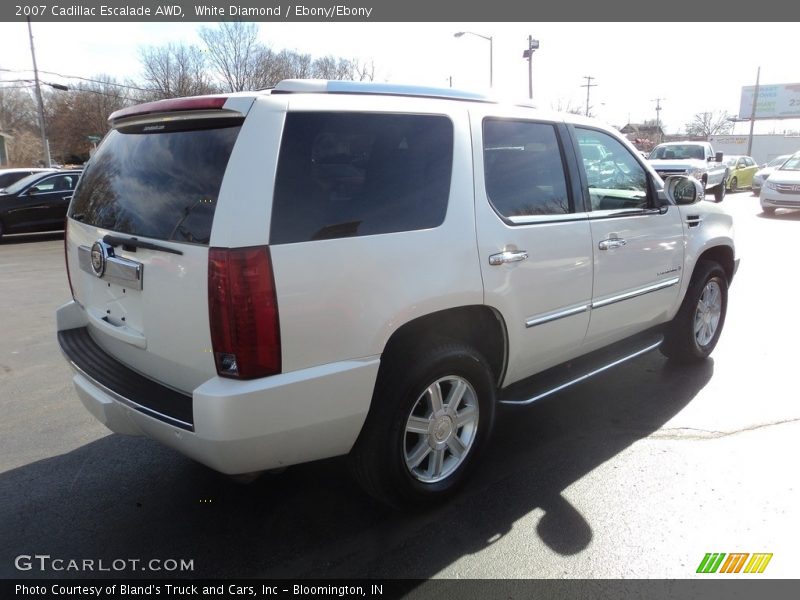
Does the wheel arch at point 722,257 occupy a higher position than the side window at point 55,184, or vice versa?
the side window at point 55,184

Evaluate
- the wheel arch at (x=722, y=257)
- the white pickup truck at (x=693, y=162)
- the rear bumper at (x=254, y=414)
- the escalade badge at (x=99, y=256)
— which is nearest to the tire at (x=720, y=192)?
the white pickup truck at (x=693, y=162)

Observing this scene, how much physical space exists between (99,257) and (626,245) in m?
3.06

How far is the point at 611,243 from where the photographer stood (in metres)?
3.66

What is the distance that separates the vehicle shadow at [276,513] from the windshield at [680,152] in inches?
704

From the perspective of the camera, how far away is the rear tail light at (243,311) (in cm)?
218

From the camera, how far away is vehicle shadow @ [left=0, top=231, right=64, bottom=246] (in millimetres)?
13248

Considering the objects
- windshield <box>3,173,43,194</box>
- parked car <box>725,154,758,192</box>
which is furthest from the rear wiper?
parked car <box>725,154,758,192</box>

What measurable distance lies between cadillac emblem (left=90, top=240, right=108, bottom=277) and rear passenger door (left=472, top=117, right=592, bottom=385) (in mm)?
1778

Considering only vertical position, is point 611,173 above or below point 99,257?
above

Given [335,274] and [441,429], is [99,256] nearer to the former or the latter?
[335,274]

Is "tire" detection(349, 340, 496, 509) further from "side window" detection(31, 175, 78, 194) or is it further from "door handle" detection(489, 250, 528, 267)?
"side window" detection(31, 175, 78, 194)

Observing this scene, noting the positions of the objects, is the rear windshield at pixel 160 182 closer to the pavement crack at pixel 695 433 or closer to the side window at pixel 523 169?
the side window at pixel 523 169

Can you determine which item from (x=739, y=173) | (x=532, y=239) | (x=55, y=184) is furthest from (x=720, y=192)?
(x=532, y=239)

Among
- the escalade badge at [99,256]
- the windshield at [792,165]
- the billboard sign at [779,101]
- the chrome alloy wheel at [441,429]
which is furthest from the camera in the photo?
the billboard sign at [779,101]
